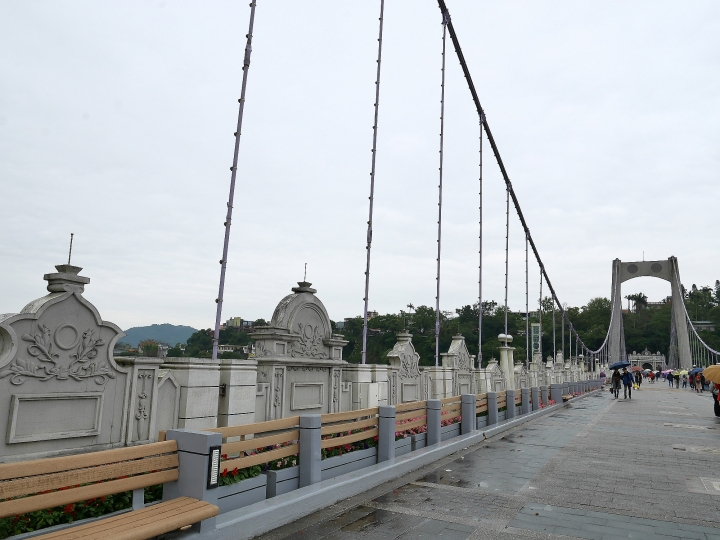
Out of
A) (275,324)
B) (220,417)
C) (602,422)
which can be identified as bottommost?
(602,422)

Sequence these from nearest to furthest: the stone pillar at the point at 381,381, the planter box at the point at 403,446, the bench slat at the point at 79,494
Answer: the bench slat at the point at 79,494 → the planter box at the point at 403,446 → the stone pillar at the point at 381,381

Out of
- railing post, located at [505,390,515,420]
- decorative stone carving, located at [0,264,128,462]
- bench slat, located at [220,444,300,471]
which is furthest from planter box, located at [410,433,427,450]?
railing post, located at [505,390,515,420]

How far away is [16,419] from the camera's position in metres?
5.18

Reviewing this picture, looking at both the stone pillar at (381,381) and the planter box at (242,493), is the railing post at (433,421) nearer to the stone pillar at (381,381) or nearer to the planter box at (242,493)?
the stone pillar at (381,381)

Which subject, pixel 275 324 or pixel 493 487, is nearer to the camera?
pixel 493 487

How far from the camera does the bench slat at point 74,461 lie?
3.67 metres

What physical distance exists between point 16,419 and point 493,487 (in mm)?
5933

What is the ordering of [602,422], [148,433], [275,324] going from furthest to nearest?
1. [602,422]
2. [275,324]
3. [148,433]

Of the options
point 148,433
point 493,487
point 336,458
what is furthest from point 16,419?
point 493,487

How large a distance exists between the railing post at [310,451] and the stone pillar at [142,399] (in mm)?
Result: 1818

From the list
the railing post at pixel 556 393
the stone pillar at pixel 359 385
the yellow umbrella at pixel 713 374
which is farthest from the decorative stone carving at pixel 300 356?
the railing post at pixel 556 393

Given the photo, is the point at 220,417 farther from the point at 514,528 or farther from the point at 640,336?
the point at 640,336

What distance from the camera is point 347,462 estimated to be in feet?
24.8

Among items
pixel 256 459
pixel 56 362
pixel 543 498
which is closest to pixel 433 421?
pixel 543 498
